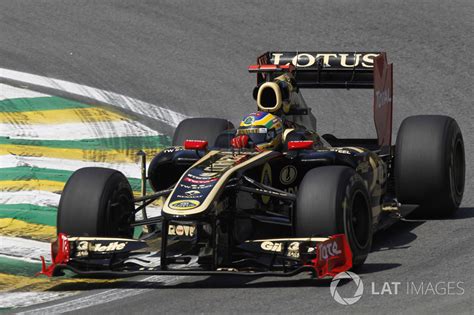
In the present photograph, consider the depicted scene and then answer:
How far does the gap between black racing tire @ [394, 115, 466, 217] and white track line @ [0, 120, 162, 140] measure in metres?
4.56

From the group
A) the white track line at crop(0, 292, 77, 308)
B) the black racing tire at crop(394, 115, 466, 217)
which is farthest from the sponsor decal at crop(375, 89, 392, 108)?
the white track line at crop(0, 292, 77, 308)

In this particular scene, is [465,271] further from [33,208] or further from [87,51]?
[87,51]

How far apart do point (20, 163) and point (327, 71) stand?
12.2 feet

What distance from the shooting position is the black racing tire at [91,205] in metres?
10.8

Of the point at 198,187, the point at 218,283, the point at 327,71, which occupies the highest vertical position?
the point at 327,71

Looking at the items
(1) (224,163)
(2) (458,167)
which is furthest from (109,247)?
(2) (458,167)

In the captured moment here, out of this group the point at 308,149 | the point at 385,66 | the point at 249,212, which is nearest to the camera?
the point at 249,212

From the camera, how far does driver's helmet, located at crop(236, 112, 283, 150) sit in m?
11.8

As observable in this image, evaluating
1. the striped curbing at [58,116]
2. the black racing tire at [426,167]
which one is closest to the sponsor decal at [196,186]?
the black racing tire at [426,167]

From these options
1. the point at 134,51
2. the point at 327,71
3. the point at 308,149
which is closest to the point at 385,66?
the point at 327,71

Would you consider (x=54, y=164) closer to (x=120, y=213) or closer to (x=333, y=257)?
(x=120, y=213)

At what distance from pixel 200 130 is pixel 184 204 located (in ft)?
11.1

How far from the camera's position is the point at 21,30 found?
20.7 metres

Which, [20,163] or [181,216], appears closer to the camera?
[181,216]
